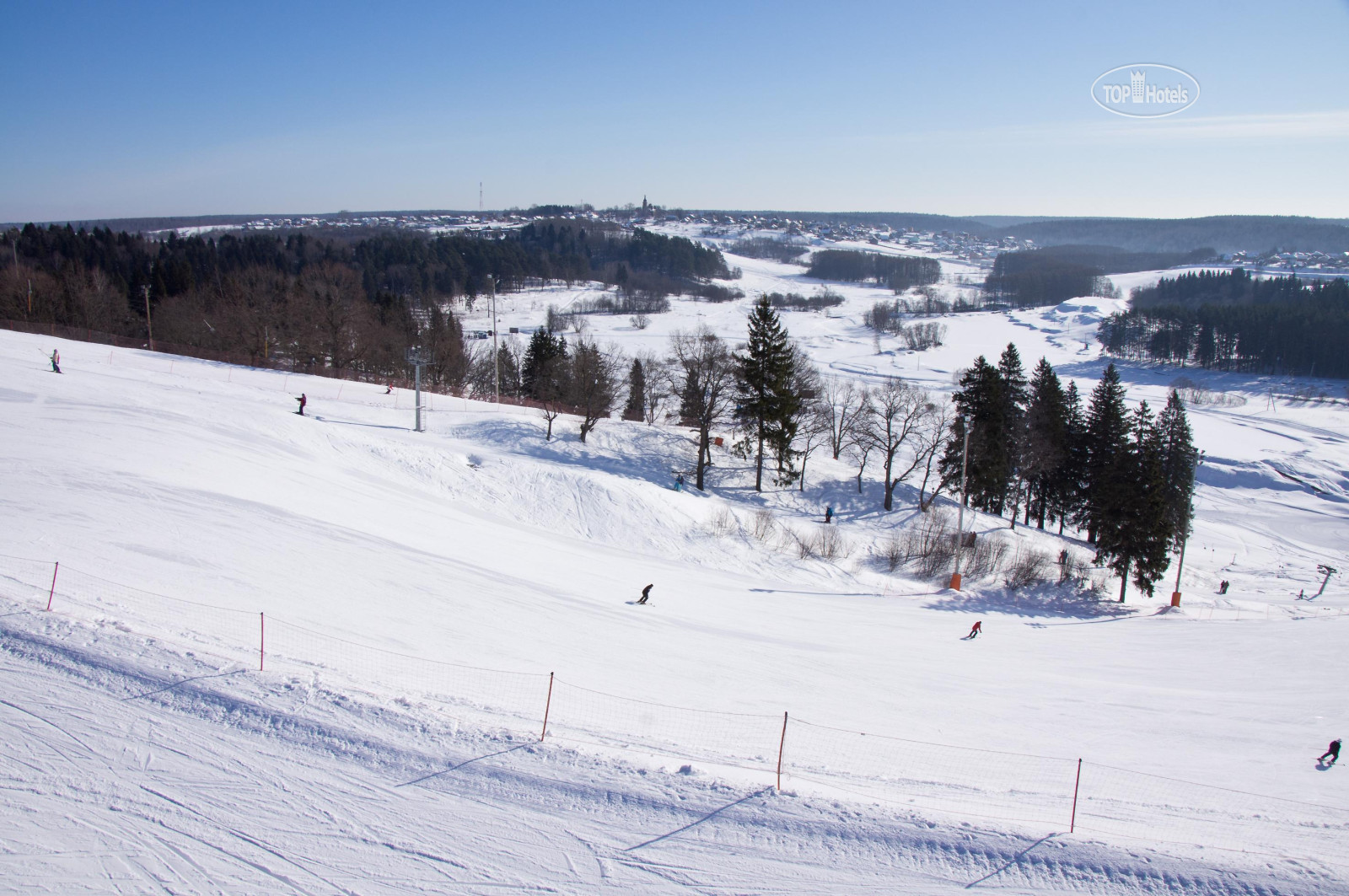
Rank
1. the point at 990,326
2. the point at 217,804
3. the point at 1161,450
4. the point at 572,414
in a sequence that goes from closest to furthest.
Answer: the point at 217,804 → the point at 1161,450 → the point at 572,414 → the point at 990,326

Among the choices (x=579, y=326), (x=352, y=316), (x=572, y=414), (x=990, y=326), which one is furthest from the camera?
(x=990, y=326)

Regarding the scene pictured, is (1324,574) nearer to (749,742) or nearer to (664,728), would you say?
(749,742)

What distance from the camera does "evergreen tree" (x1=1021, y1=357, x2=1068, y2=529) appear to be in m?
40.7

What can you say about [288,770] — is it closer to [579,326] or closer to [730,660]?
[730,660]

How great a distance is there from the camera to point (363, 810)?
869cm

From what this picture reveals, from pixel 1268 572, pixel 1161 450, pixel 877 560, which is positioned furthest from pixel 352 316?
pixel 1268 572

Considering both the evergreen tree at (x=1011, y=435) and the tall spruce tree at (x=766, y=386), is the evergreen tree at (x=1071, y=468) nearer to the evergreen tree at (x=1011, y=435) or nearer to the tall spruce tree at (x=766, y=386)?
the evergreen tree at (x=1011, y=435)

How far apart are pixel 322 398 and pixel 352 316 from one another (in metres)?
20.8

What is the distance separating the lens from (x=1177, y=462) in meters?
42.3

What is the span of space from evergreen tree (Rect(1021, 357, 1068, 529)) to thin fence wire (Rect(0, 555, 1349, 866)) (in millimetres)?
30360

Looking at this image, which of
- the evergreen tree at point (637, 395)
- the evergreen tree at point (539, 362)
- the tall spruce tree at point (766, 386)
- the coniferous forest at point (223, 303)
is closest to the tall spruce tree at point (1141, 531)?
the tall spruce tree at point (766, 386)

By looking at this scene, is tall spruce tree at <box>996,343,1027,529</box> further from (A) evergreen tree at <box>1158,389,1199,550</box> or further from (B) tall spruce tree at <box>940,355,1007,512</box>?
(A) evergreen tree at <box>1158,389,1199,550</box>

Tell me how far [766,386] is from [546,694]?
30.4m

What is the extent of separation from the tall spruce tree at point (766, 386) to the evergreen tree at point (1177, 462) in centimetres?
2056
